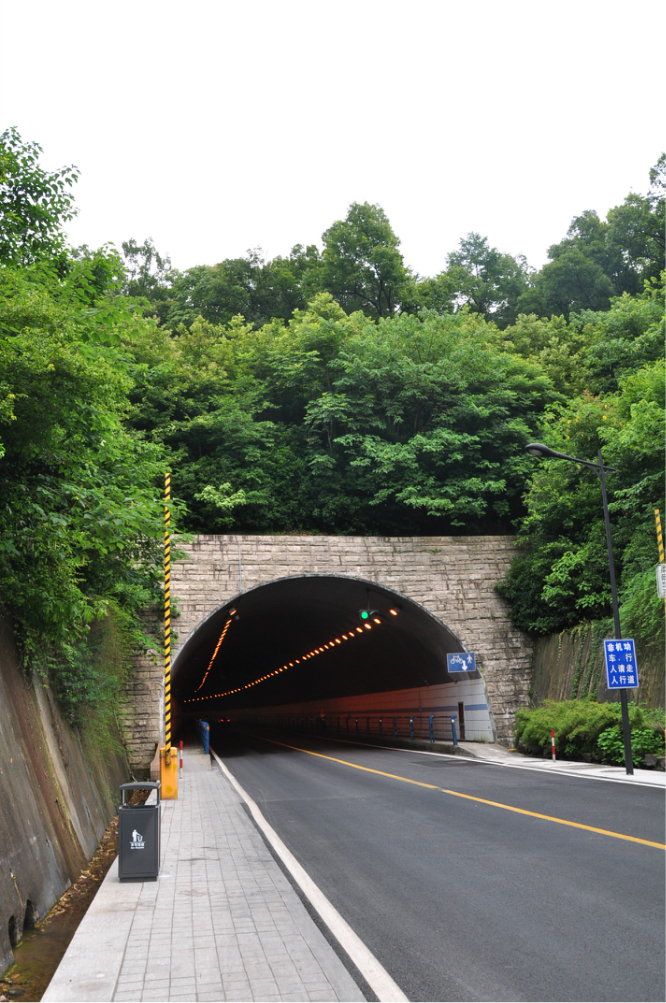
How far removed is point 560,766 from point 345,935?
14.1 metres

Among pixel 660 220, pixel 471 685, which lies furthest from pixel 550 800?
pixel 660 220

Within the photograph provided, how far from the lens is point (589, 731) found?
1898cm

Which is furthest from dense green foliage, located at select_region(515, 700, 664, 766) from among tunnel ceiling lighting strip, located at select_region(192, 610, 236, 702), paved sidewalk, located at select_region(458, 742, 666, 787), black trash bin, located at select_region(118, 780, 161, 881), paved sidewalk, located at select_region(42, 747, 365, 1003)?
black trash bin, located at select_region(118, 780, 161, 881)

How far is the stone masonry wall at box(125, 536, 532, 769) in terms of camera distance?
25.5 m

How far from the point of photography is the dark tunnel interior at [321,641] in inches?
1107

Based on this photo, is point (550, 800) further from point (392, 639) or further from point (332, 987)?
point (392, 639)

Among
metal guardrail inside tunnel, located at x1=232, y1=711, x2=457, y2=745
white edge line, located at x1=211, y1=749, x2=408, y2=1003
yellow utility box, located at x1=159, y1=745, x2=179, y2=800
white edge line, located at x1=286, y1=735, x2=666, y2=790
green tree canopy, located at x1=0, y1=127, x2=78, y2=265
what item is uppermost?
green tree canopy, located at x1=0, y1=127, x2=78, y2=265

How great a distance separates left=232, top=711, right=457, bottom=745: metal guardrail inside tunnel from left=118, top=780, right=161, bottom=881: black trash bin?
19.6 m

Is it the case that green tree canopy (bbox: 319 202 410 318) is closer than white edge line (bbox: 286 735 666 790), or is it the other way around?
white edge line (bbox: 286 735 666 790)

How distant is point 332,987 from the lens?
15.1 feet

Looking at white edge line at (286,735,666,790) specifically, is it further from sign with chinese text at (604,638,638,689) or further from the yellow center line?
the yellow center line

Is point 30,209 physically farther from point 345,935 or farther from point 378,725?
point 378,725

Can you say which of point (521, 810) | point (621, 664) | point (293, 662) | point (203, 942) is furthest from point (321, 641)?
point (203, 942)

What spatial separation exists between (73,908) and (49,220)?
10631mm
